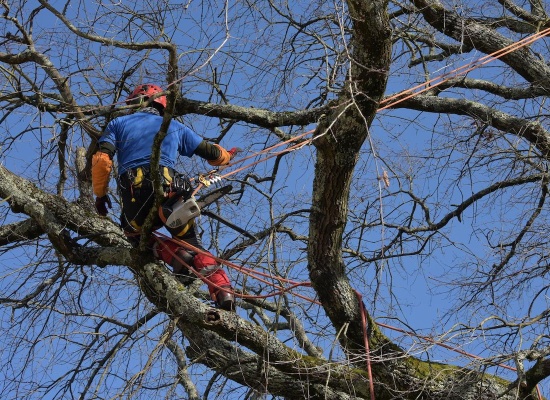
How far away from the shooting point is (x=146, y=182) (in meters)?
6.14

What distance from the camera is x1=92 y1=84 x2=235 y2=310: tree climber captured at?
19.7 ft

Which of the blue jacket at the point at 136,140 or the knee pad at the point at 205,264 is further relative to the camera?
the blue jacket at the point at 136,140

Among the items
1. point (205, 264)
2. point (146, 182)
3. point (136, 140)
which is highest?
point (136, 140)

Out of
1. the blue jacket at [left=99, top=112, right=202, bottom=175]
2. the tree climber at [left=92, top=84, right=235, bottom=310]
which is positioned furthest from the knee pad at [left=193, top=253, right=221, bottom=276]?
the blue jacket at [left=99, top=112, right=202, bottom=175]

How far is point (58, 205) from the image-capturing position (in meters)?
6.35

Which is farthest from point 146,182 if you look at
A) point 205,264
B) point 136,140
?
point 205,264

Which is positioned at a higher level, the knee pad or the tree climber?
the tree climber

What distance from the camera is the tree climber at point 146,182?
237 inches

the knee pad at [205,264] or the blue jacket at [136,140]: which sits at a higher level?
the blue jacket at [136,140]

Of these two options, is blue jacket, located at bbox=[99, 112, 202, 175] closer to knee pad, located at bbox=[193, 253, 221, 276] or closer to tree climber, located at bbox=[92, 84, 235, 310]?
tree climber, located at bbox=[92, 84, 235, 310]

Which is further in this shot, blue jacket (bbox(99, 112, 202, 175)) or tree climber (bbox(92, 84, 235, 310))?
blue jacket (bbox(99, 112, 202, 175))

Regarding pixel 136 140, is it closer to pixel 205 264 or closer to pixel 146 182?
pixel 146 182

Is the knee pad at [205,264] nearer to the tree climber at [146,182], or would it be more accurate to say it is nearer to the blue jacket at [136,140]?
the tree climber at [146,182]


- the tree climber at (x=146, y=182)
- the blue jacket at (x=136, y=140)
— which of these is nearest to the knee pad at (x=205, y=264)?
the tree climber at (x=146, y=182)
